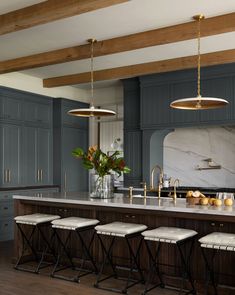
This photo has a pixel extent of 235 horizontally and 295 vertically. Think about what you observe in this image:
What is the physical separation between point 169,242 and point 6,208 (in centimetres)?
399

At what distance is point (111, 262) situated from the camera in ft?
14.8

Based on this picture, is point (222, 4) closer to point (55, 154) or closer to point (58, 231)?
point (58, 231)

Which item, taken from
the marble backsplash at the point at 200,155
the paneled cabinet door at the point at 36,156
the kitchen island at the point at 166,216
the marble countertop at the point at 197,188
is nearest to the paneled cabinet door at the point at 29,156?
the paneled cabinet door at the point at 36,156

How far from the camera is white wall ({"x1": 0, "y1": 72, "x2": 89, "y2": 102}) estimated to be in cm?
744

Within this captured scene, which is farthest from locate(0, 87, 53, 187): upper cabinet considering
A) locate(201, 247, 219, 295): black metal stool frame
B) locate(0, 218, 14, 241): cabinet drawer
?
locate(201, 247, 219, 295): black metal stool frame

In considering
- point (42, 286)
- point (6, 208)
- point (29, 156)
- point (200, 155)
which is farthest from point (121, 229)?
point (29, 156)

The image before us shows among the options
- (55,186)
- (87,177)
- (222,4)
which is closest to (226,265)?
(222,4)

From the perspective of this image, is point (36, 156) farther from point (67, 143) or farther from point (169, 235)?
point (169, 235)

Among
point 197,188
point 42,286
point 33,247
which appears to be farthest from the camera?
point 197,188

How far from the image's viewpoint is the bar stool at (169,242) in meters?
3.65

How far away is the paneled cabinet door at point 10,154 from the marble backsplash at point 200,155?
9.27 ft

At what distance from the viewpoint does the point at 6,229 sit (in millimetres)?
6852

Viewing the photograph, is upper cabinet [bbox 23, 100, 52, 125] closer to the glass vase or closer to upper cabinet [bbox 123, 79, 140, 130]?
upper cabinet [bbox 123, 79, 140, 130]

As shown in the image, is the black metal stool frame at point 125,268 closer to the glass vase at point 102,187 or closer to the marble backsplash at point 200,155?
the glass vase at point 102,187
